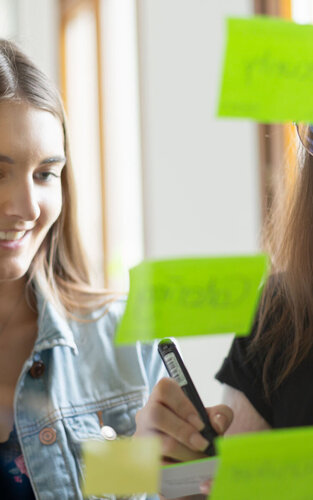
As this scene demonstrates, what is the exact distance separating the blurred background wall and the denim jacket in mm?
85

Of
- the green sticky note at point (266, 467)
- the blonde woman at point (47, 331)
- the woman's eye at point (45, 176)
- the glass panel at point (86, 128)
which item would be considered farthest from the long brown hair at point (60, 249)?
the glass panel at point (86, 128)

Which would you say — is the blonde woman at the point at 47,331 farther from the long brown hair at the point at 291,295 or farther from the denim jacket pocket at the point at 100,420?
the long brown hair at the point at 291,295

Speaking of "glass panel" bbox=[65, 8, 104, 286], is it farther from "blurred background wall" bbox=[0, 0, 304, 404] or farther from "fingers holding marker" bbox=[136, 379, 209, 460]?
"fingers holding marker" bbox=[136, 379, 209, 460]

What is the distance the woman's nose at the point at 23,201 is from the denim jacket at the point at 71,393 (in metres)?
0.20

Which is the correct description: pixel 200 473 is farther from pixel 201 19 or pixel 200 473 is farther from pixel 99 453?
pixel 201 19

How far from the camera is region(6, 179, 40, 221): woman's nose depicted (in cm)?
67

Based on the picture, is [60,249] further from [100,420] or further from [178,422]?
[178,422]

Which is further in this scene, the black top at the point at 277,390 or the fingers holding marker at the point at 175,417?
the black top at the point at 277,390

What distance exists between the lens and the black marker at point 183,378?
0.53 metres

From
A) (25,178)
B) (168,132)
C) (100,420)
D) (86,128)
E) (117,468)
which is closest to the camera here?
(117,468)

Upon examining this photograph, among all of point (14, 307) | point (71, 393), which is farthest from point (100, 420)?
point (14, 307)

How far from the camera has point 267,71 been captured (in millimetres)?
471

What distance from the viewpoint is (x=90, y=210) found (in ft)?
10.7

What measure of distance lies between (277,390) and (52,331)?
0.95ft
